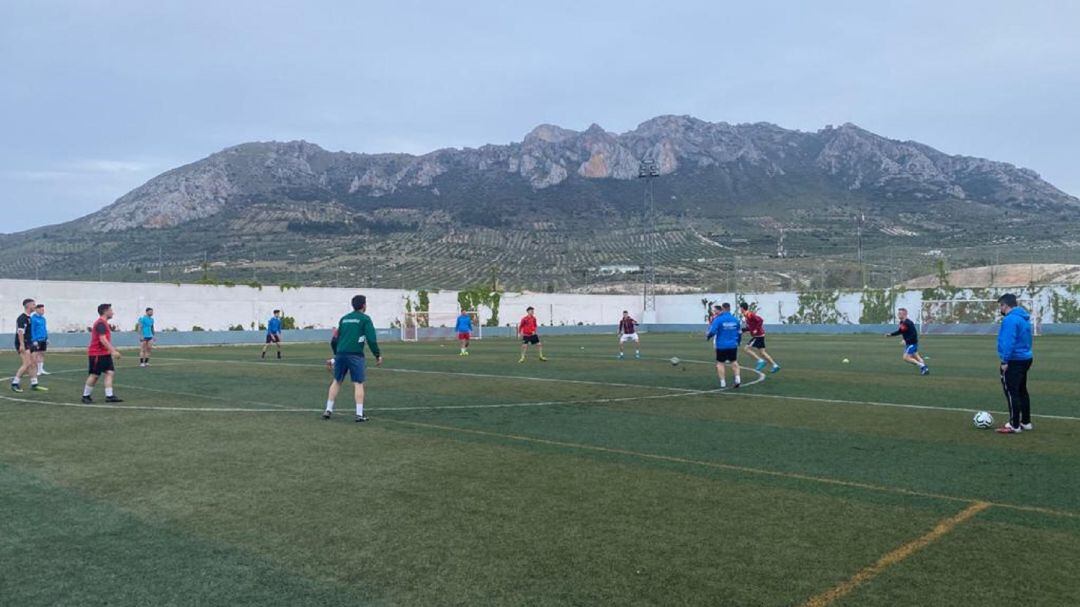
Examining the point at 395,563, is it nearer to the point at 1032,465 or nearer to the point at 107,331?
the point at 1032,465

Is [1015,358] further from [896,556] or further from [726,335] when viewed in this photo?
[896,556]

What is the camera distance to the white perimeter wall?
129 feet

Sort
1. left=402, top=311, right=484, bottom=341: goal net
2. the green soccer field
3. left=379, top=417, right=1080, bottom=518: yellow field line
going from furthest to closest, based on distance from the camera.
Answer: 1. left=402, top=311, right=484, bottom=341: goal net
2. left=379, top=417, right=1080, bottom=518: yellow field line
3. the green soccer field

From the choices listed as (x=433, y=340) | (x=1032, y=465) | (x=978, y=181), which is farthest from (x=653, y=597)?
(x=978, y=181)

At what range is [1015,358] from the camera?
1108 centimetres

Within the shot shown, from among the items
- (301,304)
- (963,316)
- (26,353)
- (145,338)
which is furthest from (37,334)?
(963,316)

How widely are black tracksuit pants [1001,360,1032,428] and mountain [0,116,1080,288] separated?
4531 cm

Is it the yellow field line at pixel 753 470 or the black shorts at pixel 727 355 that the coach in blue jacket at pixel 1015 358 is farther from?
the black shorts at pixel 727 355

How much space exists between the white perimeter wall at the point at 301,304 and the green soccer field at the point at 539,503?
28154 mm

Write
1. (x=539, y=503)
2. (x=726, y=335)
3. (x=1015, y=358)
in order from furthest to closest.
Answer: (x=726, y=335) → (x=1015, y=358) → (x=539, y=503)

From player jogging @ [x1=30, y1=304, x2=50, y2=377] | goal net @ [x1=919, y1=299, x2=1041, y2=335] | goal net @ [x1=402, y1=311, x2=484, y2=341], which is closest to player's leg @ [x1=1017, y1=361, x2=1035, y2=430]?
player jogging @ [x1=30, y1=304, x2=50, y2=377]

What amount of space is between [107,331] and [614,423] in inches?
391

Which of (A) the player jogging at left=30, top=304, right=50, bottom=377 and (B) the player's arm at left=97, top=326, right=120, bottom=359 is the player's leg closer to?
(B) the player's arm at left=97, top=326, right=120, bottom=359

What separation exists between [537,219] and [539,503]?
143396 mm
